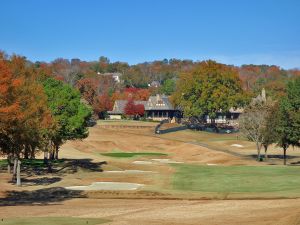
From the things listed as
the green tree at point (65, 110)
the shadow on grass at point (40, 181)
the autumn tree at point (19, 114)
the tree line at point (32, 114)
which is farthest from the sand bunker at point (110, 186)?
the green tree at point (65, 110)

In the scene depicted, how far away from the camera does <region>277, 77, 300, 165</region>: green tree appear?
73.2m

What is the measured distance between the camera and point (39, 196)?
162 ft

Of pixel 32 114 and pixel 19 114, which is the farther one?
pixel 32 114

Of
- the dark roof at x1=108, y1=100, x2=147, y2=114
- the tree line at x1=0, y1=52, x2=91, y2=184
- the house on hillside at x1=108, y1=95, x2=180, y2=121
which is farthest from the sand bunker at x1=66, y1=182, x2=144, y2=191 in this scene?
the dark roof at x1=108, y1=100, x2=147, y2=114

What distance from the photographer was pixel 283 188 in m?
49.5

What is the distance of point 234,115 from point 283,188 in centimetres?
13379

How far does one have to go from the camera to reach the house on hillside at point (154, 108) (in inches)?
6767

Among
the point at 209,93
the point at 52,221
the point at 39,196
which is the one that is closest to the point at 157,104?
the point at 209,93

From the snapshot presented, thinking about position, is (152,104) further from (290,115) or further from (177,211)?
(177,211)

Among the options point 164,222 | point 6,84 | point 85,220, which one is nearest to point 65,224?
point 85,220

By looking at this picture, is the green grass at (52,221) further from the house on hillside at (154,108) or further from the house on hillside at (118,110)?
the house on hillside at (118,110)

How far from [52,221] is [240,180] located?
27.3 m

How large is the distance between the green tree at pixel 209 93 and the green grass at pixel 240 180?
264 ft

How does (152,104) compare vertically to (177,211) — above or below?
above
